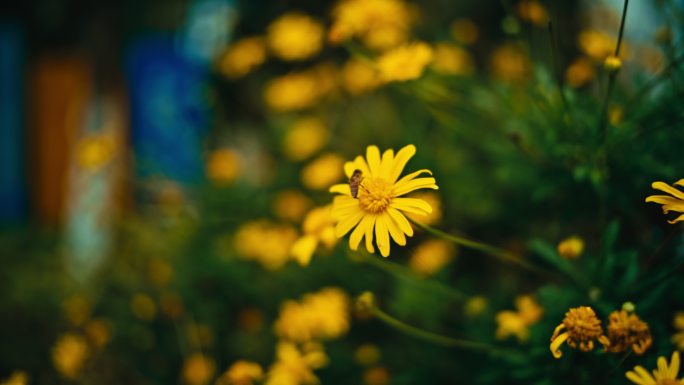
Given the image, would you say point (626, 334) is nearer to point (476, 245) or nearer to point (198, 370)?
point (476, 245)

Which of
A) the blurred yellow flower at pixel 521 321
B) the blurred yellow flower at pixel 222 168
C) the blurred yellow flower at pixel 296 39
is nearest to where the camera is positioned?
the blurred yellow flower at pixel 521 321

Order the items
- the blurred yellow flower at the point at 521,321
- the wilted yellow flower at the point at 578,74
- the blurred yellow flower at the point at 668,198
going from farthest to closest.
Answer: the wilted yellow flower at the point at 578,74 < the blurred yellow flower at the point at 521,321 < the blurred yellow flower at the point at 668,198

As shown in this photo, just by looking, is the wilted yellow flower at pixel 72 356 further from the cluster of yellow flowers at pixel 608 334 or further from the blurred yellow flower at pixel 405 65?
the cluster of yellow flowers at pixel 608 334

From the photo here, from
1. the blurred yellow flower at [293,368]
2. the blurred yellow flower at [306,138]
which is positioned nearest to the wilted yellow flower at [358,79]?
the blurred yellow flower at [306,138]

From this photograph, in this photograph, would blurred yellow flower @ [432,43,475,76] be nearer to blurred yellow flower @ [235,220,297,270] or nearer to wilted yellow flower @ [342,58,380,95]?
wilted yellow flower @ [342,58,380,95]

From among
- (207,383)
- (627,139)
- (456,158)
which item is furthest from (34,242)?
(627,139)

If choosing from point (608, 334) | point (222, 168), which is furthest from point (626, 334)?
point (222, 168)

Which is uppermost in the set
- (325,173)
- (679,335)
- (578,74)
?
(578,74)
